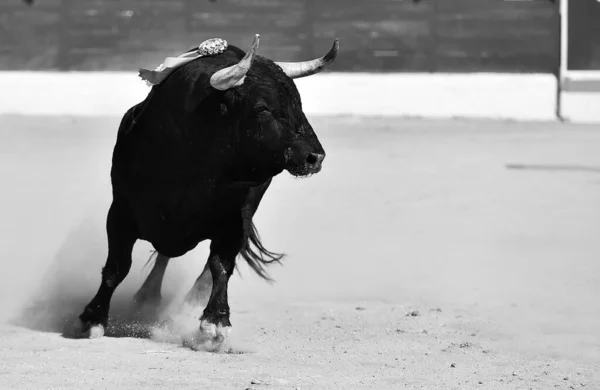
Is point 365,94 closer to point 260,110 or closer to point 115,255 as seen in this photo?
point 115,255

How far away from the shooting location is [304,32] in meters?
12.8

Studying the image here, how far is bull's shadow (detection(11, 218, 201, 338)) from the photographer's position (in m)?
5.30

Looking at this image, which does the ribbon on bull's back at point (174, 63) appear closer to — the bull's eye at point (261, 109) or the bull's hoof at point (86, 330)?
the bull's eye at point (261, 109)

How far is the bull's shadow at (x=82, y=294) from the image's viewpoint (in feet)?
17.4

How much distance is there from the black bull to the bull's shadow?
1.08 ft

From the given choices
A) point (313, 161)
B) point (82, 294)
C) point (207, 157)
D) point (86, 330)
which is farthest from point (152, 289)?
point (313, 161)

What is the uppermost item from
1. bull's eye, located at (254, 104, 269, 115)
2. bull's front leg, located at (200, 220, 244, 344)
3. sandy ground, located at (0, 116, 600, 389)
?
bull's eye, located at (254, 104, 269, 115)

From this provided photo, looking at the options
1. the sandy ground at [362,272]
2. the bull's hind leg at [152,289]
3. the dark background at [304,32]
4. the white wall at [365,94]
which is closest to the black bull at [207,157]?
the sandy ground at [362,272]

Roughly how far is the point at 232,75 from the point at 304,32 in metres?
8.30

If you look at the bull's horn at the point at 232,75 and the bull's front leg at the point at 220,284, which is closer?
the bull's horn at the point at 232,75

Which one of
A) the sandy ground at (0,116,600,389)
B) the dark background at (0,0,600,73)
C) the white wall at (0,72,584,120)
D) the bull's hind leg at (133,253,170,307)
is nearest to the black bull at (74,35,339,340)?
the sandy ground at (0,116,600,389)

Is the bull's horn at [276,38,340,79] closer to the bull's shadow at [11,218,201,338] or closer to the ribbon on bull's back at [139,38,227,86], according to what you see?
the ribbon on bull's back at [139,38,227,86]

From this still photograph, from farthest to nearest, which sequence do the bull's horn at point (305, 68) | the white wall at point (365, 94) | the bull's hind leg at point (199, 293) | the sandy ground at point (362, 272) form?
the white wall at point (365, 94) → the bull's hind leg at point (199, 293) → the bull's horn at point (305, 68) → the sandy ground at point (362, 272)

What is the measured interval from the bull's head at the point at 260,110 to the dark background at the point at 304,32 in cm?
795
